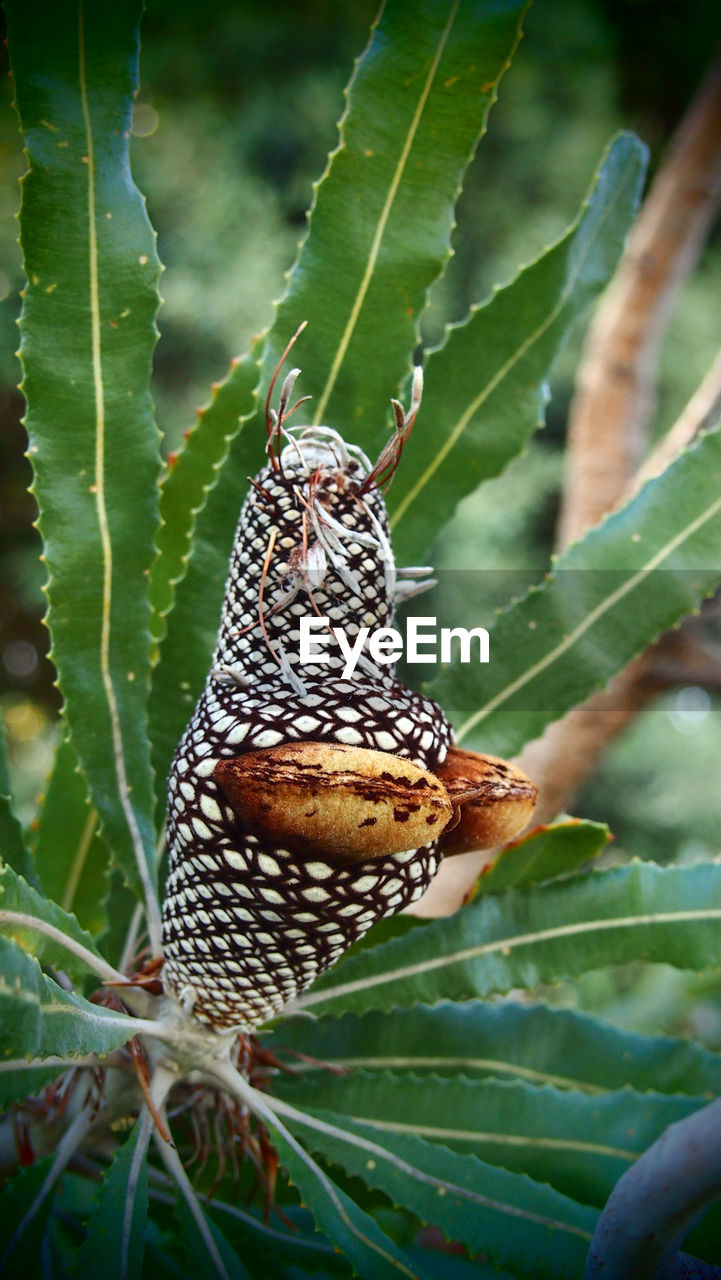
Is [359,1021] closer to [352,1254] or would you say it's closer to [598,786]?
[352,1254]

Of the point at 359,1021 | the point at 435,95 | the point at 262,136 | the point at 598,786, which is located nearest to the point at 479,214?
the point at 262,136

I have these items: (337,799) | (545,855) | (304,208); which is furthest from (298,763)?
(304,208)

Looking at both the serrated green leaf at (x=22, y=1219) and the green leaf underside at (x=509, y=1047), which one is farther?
the green leaf underside at (x=509, y=1047)

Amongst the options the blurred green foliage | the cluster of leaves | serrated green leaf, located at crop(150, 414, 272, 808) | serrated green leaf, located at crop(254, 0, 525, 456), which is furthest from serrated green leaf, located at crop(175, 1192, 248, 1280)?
the blurred green foliage

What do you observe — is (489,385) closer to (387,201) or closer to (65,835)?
(387,201)

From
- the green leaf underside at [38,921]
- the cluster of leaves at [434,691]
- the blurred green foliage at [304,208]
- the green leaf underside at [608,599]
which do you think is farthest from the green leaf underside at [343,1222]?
the blurred green foliage at [304,208]

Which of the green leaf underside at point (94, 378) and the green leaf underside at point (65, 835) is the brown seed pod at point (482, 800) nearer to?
the green leaf underside at point (94, 378)

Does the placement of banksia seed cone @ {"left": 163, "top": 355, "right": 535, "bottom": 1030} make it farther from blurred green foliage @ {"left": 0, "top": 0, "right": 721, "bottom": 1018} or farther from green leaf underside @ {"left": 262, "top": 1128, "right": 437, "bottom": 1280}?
blurred green foliage @ {"left": 0, "top": 0, "right": 721, "bottom": 1018}
